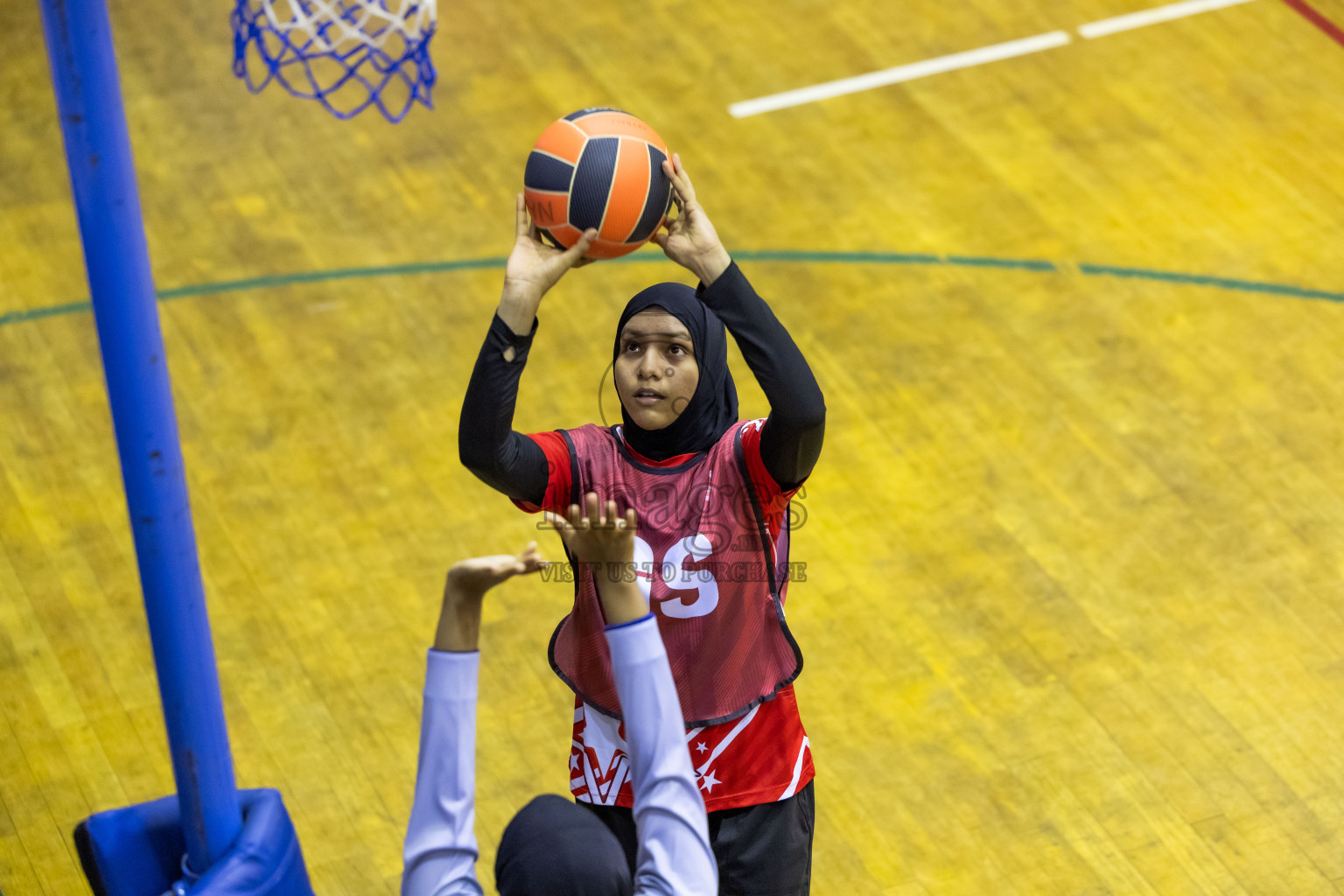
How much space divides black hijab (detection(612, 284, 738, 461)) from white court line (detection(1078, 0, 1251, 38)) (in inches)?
222

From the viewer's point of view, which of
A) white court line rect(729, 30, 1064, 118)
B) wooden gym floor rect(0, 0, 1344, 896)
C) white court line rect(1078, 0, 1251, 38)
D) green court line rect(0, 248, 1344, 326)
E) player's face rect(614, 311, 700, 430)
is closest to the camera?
player's face rect(614, 311, 700, 430)

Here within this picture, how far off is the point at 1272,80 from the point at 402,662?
17.5ft

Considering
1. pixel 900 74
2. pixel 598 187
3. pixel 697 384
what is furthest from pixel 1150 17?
pixel 697 384

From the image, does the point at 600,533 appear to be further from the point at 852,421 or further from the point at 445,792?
the point at 852,421

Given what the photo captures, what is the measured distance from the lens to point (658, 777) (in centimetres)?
212

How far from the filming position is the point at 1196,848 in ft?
14.3

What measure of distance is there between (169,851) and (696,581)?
3.59 ft

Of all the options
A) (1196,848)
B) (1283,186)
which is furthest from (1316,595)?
(1283,186)

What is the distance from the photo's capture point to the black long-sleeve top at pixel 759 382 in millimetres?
2814

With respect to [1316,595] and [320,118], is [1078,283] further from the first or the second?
[320,118]

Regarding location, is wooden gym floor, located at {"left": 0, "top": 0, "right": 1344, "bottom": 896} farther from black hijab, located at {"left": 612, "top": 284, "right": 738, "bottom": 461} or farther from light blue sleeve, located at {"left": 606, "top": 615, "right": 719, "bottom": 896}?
light blue sleeve, located at {"left": 606, "top": 615, "right": 719, "bottom": 896}

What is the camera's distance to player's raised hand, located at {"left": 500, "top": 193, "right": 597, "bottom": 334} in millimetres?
2824

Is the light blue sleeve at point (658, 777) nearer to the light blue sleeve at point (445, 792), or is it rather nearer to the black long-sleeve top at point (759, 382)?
the light blue sleeve at point (445, 792)

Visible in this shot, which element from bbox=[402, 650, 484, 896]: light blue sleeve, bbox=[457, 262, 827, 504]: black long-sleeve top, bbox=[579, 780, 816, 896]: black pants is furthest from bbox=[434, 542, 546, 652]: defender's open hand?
bbox=[579, 780, 816, 896]: black pants
